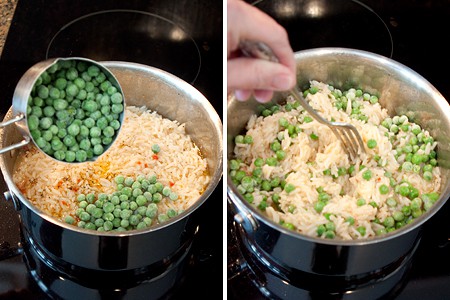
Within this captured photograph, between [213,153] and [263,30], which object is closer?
[263,30]

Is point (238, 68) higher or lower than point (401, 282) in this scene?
higher

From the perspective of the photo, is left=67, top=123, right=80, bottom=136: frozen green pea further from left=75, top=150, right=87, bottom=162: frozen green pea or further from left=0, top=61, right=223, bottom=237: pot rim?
left=0, top=61, right=223, bottom=237: pot rim

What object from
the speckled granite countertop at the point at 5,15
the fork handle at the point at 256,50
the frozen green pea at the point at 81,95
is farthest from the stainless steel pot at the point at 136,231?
the fork handle at the point at 256,50

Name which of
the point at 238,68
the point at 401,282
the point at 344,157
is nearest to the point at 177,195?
the point at 344,157

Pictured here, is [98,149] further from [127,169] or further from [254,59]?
A: [254,59]

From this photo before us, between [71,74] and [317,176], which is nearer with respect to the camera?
[71,74]


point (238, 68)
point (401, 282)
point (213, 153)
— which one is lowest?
point (401, 282)

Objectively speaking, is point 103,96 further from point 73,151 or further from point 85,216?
point 85,216

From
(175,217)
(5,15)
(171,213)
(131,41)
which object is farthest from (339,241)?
(5,15)
